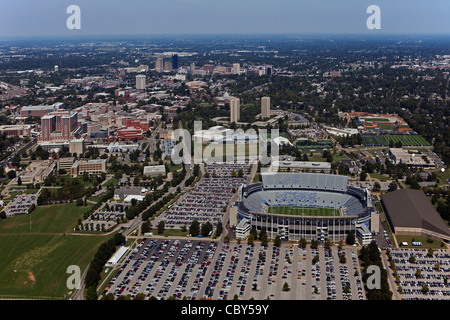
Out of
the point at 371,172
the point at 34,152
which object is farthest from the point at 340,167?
the point at 34,152

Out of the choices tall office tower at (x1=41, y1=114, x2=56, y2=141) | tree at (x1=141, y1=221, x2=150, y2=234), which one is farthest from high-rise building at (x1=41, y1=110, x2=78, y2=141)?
tree at (x1=141, y1=221, x2=150, y2=234)

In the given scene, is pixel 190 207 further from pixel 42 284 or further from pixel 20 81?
pixel 20 81

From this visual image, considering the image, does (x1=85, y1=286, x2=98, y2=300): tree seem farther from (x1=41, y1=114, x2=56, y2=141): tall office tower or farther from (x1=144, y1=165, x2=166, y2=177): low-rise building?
(x1=41, y1=114, x2=56, y2=141): tall office tower

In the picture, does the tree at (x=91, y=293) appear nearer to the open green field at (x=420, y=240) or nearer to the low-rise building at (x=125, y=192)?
the low-rise building at (x=125, y=192)

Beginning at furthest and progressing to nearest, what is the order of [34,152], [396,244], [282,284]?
[34,152], [396,244], [282,284]

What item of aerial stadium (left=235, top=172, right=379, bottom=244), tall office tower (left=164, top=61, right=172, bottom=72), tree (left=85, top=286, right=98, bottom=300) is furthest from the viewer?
tall office tower (left=164, top=61, right=172, bottom=72)

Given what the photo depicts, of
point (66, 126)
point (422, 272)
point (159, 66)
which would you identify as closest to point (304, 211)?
point (422, 272)
